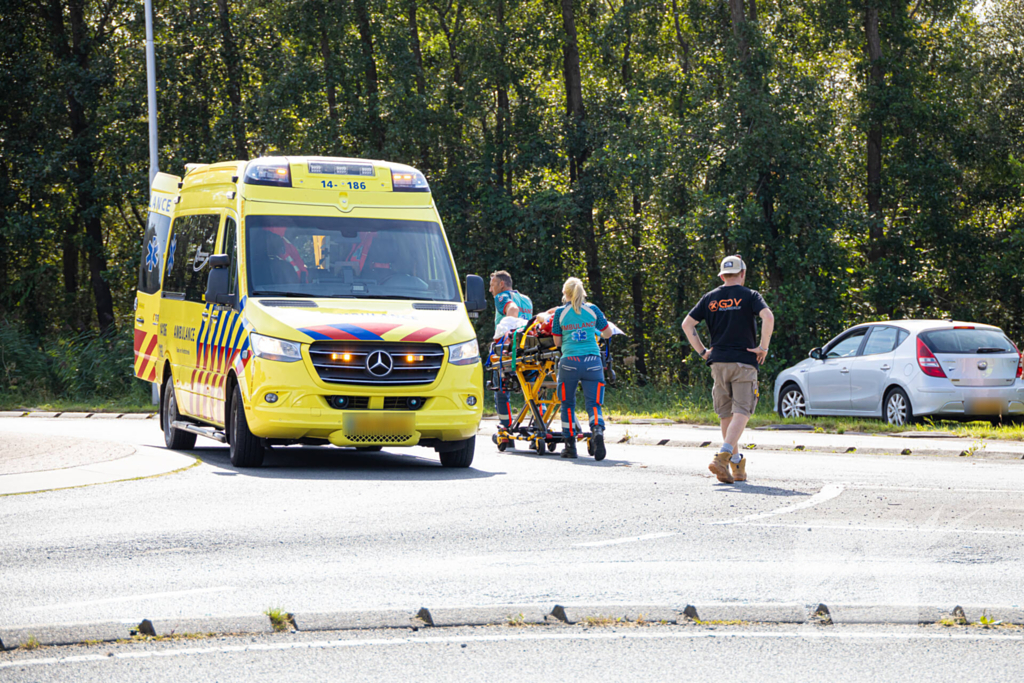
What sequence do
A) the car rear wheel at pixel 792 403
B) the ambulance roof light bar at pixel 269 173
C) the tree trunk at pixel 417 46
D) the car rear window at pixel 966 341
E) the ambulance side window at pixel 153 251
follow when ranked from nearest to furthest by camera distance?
the ambulance roof light bar at pixel 269 173
the ambulance side window at pixel 153 251
the car rear window at pixel 966 341
the car rear wheel at pixel 792 403
the tree trunk at pixel 417 46

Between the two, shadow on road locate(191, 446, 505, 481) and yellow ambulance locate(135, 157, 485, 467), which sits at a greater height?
yellow ambulance locate(135, 157, 485, 467)

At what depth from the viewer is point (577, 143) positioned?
30953mm

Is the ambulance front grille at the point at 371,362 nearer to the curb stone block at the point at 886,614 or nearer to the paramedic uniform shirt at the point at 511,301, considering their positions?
the paramedic uniform shirt at the point at 511,301

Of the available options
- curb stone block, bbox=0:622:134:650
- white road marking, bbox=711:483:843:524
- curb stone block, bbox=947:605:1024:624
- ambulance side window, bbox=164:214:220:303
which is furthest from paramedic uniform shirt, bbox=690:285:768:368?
curb stone block, bbox=0:622:134:650

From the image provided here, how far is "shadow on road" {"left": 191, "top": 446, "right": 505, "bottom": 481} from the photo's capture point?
454 inches

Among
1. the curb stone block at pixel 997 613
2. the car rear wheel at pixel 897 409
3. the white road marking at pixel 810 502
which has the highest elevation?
the car rear wheel at pixel 897 409

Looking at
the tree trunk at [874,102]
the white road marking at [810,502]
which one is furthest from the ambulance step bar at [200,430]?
the tree trunk at [874,102]

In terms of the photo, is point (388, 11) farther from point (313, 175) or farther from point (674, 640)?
point (674, 640)

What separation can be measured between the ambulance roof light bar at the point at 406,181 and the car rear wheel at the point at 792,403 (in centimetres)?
877

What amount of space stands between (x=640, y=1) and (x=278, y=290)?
21.8 m

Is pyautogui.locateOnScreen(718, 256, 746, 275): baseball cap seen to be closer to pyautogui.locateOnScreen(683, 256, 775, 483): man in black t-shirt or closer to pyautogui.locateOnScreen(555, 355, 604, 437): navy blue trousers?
pyautogui.locateOnScreen(683, 256, 775, 483): man in black t-shirt

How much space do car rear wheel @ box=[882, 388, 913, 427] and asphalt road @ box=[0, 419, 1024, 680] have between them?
5218 millimetres

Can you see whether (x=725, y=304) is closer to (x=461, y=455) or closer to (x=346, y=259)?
(x=461, y=455)

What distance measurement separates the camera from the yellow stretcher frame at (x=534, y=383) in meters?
13.6
